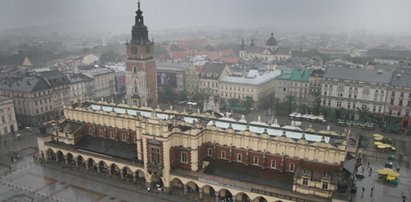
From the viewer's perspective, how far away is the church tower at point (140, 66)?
97.4 meters

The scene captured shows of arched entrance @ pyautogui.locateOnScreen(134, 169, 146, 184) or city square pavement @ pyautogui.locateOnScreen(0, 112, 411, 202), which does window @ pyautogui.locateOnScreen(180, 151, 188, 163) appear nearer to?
city square pavement @ pyautogui.locateOnScreen(0, 112, 411, 202)

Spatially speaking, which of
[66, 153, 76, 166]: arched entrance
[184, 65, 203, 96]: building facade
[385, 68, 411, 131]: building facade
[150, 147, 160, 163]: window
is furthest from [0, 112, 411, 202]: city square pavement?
[184, 65, 203, 96]: building facade

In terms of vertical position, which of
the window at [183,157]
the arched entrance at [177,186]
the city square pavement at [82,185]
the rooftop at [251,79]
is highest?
the rooftop at [251,79]

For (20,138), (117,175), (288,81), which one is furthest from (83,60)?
(117,175)

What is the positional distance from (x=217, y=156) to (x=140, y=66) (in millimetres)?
43758

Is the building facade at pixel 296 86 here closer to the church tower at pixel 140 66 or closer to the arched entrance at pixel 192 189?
the church tower at pixel 140 66

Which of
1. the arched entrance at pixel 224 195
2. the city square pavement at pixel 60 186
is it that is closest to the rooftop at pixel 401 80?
the arched entrance at pixel 224 195

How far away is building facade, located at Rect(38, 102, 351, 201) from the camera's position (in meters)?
56.8

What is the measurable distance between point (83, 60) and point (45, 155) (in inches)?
5138

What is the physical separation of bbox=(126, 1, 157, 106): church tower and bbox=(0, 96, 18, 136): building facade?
104 feet

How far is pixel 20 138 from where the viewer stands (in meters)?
A: 93.8

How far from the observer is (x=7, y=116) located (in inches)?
3789

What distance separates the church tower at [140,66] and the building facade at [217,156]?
2579cm

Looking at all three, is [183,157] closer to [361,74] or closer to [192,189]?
[192,189]
